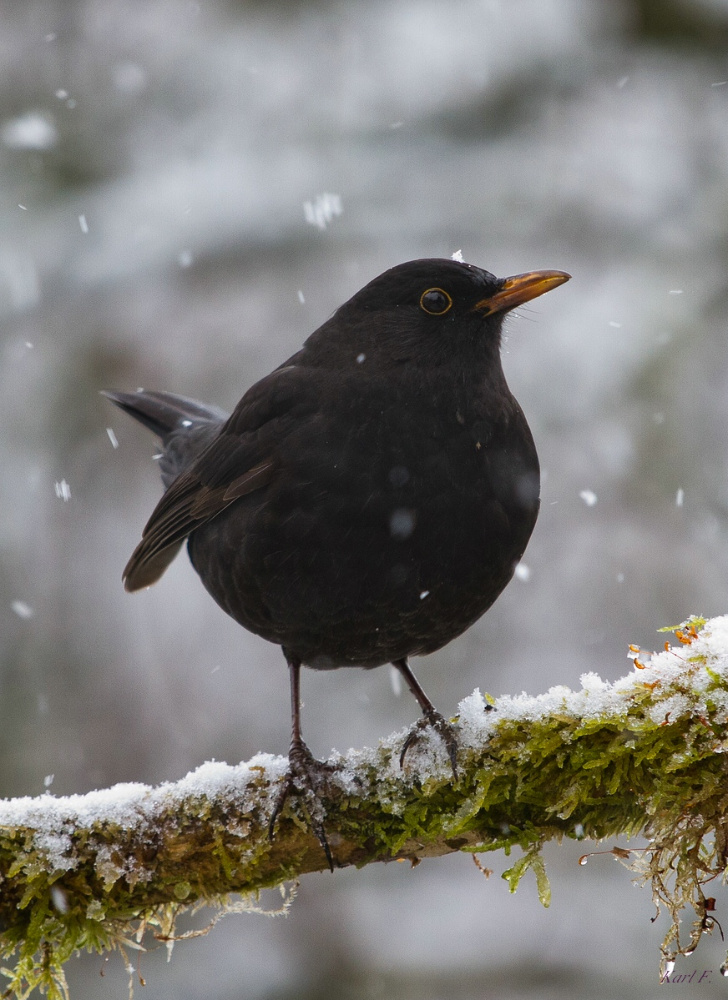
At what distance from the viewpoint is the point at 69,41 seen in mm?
7742

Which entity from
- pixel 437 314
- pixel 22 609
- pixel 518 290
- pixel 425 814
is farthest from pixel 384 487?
pixel 22 609

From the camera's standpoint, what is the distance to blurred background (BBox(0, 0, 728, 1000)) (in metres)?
6.59

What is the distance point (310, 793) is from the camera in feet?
8.77

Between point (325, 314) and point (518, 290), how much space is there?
203 inches

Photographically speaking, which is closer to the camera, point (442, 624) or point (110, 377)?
point (442, 624)

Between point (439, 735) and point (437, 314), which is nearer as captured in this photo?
point (439, 735)

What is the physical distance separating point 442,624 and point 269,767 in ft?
2.38

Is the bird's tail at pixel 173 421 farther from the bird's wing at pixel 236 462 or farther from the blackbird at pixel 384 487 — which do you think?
the blackbird at pixel 384 487

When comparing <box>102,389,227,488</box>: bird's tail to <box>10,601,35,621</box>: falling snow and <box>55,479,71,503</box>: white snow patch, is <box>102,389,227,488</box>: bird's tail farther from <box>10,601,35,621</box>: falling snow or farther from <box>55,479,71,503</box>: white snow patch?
<box>10,601,35,621</box>: falling snow

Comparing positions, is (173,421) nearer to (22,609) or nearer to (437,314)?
(437,314)

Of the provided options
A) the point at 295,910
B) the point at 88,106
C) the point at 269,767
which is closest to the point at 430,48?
the point at 88,106

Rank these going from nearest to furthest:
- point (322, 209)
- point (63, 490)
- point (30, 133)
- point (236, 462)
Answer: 1. point (236, 462)
2. point (322, 209)
3. point (30, 133)
4. point (63, 490)

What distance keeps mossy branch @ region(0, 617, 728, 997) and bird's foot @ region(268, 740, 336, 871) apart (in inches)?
1.1

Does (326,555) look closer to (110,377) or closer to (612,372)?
(612,372)
